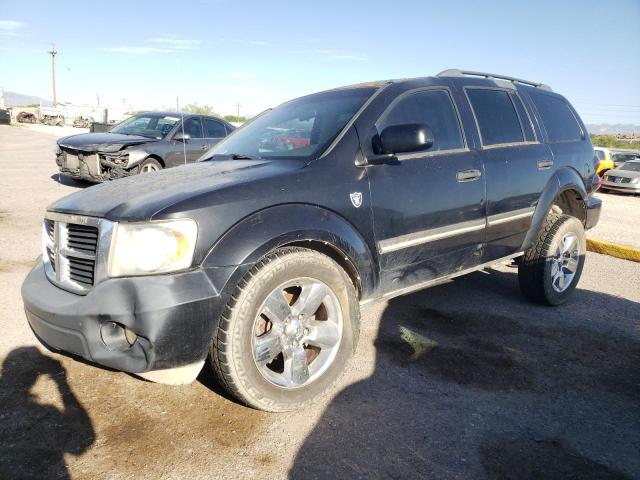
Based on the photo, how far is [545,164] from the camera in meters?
4.03

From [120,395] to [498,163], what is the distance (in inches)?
118

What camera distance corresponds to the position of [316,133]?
3.12m

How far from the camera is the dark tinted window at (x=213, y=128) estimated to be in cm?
991

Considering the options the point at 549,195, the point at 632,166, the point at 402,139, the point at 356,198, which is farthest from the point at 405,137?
the point at 632,166

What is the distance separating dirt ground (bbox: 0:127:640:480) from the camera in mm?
2123

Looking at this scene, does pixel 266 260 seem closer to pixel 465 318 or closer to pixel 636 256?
pixel 465 318

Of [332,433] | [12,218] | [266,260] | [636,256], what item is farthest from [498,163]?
[12,218]

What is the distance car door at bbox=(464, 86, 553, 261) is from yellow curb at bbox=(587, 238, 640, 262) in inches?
112

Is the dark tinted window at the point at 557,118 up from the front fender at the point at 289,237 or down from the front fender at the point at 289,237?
up

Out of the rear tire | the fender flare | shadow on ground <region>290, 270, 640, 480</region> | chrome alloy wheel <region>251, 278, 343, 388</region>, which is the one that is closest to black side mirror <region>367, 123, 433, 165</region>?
chrome alloy wheel <region>251, 278, 343, 388</region>

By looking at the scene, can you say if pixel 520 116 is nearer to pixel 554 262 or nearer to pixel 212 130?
pixel 554 262

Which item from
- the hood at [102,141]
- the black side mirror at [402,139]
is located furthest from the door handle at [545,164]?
the hood at [102,141]

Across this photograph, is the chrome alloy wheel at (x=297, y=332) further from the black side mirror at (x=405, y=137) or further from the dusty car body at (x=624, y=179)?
the dusty car body at (x=624, y=179)

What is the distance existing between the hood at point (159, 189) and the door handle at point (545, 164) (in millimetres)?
2301
